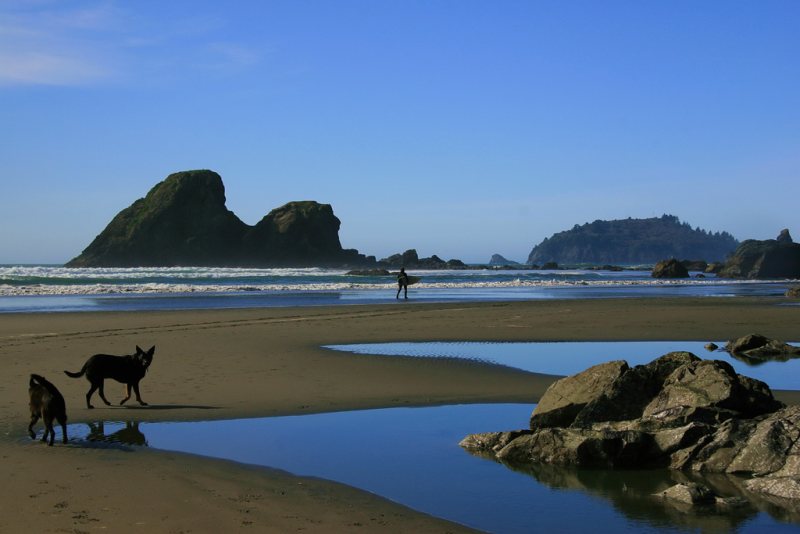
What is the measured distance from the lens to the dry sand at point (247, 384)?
6.26 m

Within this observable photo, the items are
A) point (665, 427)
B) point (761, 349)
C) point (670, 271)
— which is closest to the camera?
point (665, 427)

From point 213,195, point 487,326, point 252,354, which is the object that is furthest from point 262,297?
point 213,195

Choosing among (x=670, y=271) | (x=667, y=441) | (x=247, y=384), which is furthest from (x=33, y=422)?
(x=670, y=271)

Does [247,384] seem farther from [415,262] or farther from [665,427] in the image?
[415,262]

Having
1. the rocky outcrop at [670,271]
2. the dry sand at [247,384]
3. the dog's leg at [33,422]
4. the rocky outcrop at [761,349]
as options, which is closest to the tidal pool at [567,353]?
the rocky outcrop at [761,349]

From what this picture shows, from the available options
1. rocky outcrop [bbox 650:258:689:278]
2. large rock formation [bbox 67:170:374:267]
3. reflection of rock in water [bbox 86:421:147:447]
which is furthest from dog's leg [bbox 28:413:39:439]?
large rock formation [bbox 67:170:374:267]

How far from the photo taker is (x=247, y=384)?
504 inches

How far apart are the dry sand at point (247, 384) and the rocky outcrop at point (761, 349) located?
2.81 meters

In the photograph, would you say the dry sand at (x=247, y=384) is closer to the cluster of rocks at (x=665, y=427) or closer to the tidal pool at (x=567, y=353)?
the tidal pool at (x=567, y=353)

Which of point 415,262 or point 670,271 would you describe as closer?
point 670,271

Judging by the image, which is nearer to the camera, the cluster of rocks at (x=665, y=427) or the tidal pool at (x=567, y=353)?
the cluster of rocks at (x=665, y=427)

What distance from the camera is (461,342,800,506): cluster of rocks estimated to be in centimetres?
764

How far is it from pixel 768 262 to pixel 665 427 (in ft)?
270


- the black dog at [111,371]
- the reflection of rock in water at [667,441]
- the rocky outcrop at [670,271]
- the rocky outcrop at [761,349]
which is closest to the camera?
the reflection of rock in water at [667,441]
